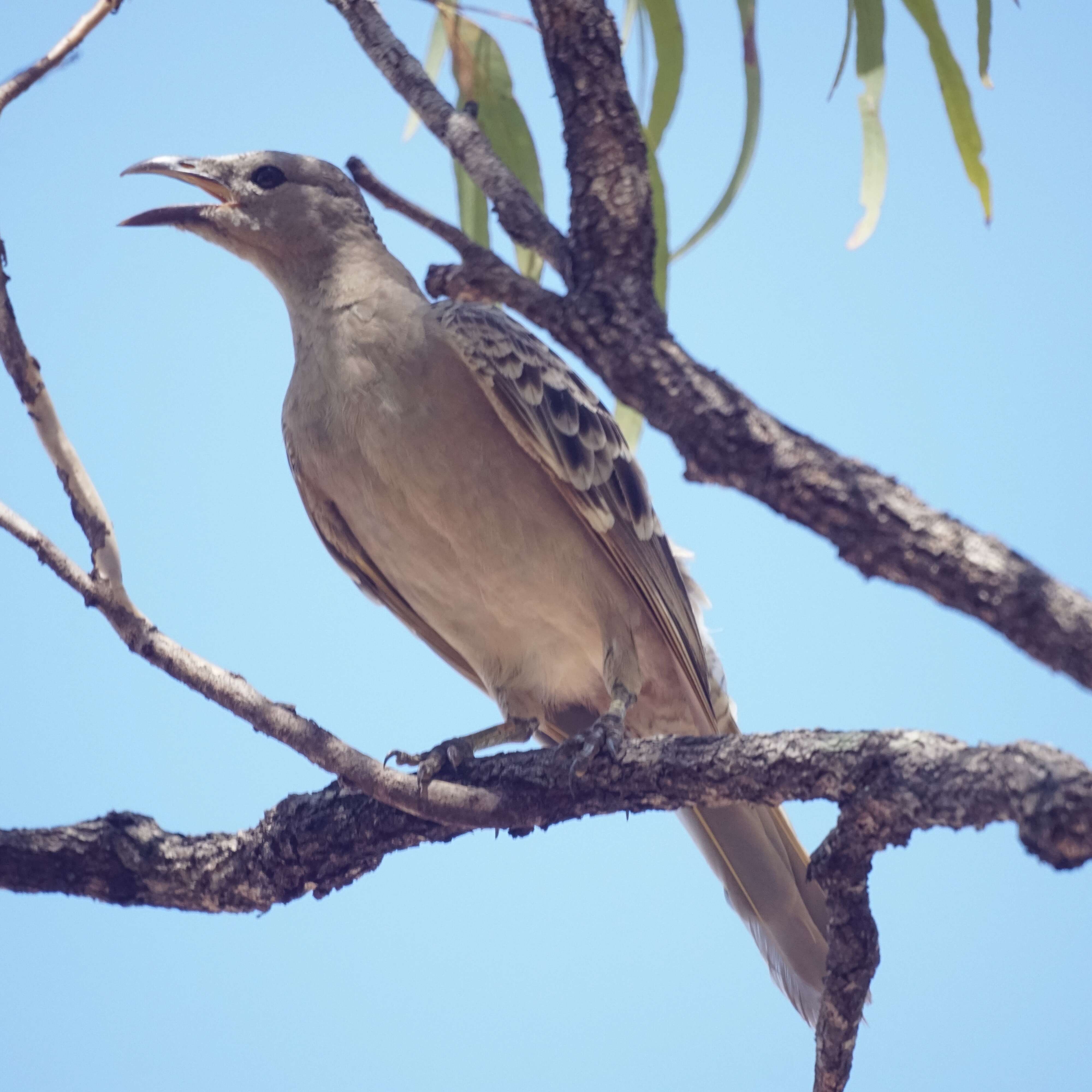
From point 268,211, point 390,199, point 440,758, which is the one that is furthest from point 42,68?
point 440,758

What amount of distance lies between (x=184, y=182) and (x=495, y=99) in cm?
127

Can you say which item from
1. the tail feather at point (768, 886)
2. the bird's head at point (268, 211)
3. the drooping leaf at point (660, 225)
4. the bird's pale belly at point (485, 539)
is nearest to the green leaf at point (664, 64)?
the drooping leaf at point (660, 225)

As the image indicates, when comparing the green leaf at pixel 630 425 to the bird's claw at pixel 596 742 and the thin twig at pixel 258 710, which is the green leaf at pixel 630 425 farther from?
the thin twig at pixel 258 710

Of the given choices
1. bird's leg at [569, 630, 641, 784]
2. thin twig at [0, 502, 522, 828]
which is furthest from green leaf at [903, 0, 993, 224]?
thin twig at [0, 502, 522, 828]

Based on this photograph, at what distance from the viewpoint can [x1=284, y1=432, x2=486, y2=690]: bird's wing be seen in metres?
3.92

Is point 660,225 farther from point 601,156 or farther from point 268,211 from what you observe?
point 268,211

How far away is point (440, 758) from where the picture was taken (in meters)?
3.43

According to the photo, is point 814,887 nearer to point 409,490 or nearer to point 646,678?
point 646,678

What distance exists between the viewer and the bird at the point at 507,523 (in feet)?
11.7

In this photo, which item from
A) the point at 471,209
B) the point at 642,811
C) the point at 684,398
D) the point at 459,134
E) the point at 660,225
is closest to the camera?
the point at 684,398

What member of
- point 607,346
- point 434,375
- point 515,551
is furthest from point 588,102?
point 515,551

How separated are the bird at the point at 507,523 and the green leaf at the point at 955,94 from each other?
136 cm

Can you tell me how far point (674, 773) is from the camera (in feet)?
8.44

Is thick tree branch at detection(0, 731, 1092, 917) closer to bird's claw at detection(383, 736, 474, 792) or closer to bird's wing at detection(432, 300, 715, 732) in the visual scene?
bird's claw at detection(383, 736, 474, 792)
